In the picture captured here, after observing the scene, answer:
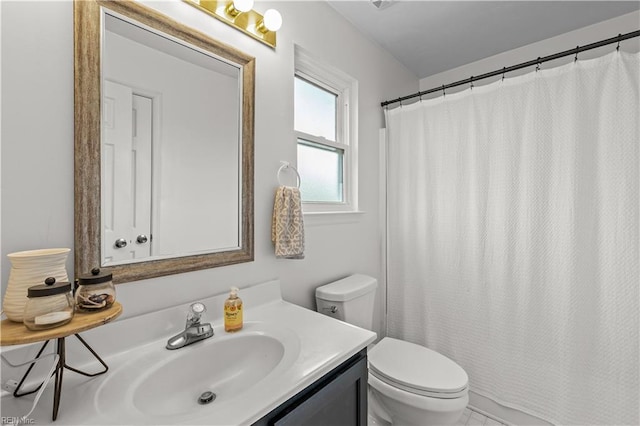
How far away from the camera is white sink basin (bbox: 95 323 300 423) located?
70cm

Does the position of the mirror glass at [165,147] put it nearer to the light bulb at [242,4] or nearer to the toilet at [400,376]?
the light bulb at [242,4]

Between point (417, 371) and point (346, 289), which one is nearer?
point (417, 371)

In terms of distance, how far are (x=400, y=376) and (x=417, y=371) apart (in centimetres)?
10

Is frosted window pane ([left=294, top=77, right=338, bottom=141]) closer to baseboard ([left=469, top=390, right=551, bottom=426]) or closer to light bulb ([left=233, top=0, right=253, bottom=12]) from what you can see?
light bulb ([left=233, top=0, right=253, bottom=12])

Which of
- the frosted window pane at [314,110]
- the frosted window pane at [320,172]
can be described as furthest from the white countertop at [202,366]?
the frosted window pane at [314,110]

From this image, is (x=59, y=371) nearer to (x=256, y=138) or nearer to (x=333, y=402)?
(x=333, y=402)

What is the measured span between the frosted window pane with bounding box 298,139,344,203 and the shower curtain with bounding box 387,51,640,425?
47cm

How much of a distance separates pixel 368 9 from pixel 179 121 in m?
1.30

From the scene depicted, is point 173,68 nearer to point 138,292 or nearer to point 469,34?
point 138,292

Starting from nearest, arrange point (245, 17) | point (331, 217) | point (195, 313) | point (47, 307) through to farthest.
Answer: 1. point (47, 307)
2. point (195, 313)
3. point (245, 17)
4. point (331, 217)

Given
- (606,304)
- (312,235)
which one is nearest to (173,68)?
(312,235)

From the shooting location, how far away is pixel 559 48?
1.91 metres

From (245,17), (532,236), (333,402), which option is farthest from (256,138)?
(532,236)

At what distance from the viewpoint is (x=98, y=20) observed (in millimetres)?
825
